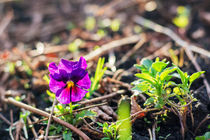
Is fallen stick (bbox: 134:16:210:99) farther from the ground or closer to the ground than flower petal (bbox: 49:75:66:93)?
farther from the ground

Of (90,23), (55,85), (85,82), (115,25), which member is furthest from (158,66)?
(90,23)

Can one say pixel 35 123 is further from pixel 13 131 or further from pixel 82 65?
pixel 82 65

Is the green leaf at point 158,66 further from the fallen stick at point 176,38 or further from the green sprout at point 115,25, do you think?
the green sprout at point 115,25

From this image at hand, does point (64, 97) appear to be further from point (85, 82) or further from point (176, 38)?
point (176, 38)

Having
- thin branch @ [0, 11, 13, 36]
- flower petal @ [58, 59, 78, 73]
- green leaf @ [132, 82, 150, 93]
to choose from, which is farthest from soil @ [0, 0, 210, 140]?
flower petal @ [58, 59, 78, 73]

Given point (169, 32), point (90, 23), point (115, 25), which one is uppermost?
point (90, 23)

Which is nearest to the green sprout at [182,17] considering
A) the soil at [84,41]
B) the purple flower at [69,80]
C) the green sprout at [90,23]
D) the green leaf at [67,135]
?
the soil at [84,41]

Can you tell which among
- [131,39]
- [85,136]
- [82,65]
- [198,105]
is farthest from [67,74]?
[131,39]

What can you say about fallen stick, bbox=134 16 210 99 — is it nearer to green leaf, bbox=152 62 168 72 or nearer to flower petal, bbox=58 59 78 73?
green leaf, bbox=152 62 168 72
